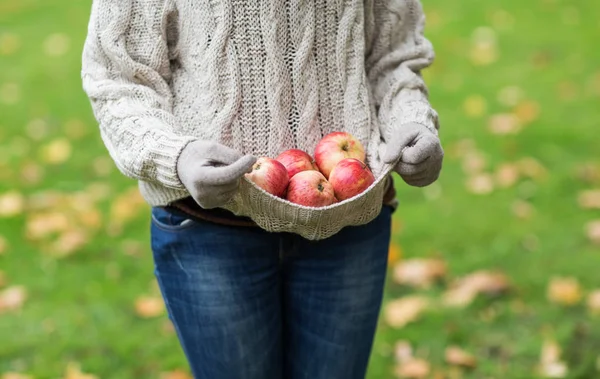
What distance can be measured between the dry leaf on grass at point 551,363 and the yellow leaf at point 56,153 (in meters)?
2.96

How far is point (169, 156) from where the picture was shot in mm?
1652

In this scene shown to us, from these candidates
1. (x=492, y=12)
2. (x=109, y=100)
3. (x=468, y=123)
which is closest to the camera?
(x=109, y=100)

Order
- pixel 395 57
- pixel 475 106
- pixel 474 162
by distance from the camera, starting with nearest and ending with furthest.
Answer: pixel 395 57, pixel 474 162, pixel 475 106

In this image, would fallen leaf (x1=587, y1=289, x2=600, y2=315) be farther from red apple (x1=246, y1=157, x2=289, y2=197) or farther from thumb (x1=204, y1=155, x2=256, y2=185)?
thumb (x1=204, y1=155, x2=256, y2=185)

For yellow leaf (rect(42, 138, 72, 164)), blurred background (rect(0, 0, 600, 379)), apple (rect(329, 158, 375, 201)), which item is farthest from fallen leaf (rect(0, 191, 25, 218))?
apple (rect(329, 158, 375, 201))

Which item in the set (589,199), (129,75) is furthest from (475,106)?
(129,75)

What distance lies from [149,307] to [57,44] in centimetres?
366

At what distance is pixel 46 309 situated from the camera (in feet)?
11.8

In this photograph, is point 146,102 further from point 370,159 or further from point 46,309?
point 46,309

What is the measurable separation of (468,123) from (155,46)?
11.2 ft

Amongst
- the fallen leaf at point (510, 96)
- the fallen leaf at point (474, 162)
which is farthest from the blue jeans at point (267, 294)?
the fallen leaf at point (510, 96)

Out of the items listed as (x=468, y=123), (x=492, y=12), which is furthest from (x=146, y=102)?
(x=492, y=12)

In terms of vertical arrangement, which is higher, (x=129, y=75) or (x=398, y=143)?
(x=129, y=75)

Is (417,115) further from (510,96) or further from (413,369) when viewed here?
(510,96)
